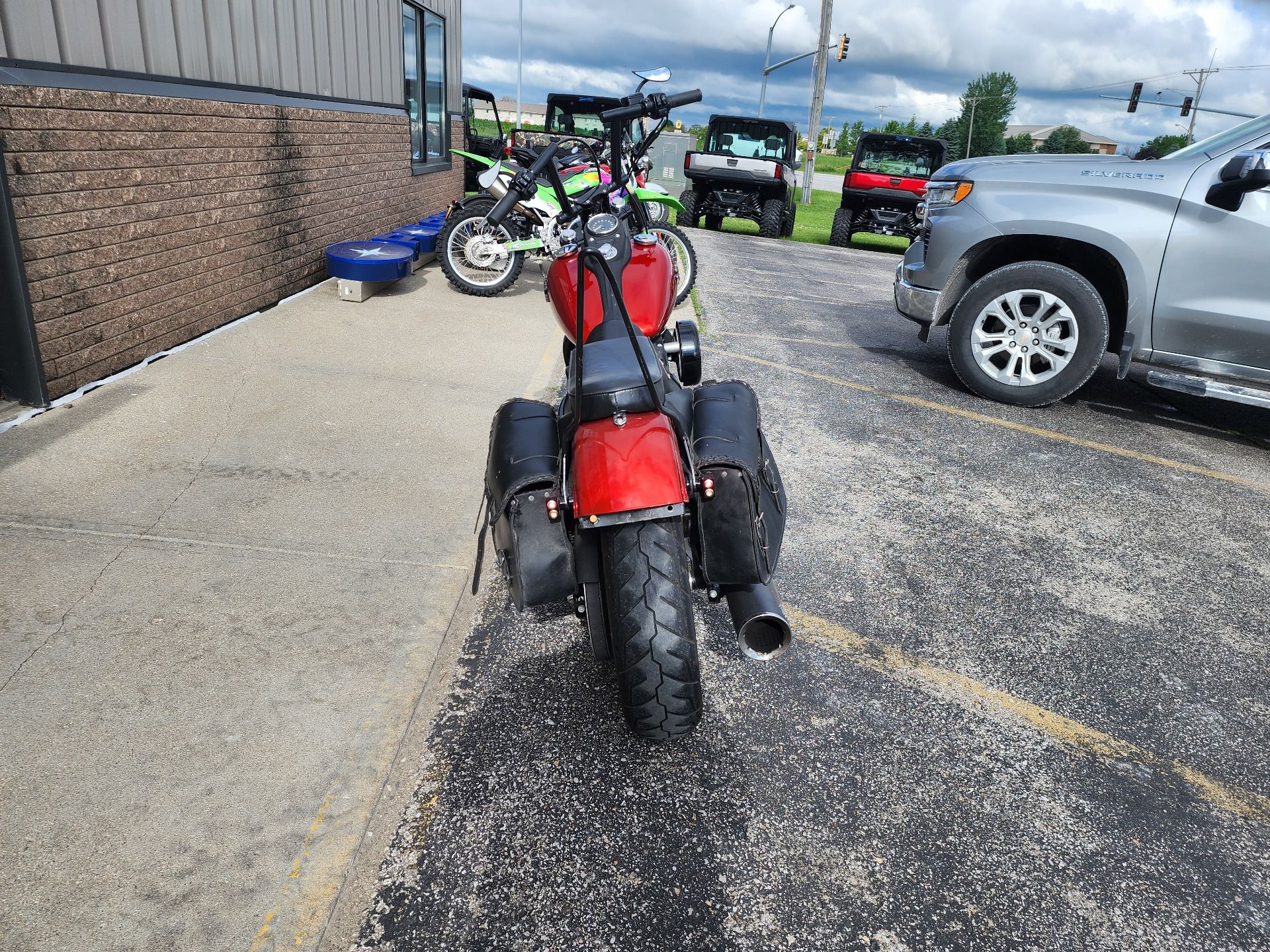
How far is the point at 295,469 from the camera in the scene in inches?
158

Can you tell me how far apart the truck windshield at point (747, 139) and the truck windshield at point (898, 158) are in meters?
1.72

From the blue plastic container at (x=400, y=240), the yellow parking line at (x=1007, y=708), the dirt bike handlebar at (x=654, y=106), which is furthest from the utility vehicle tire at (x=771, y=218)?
the yellow parking line at (x=1007, y=708)

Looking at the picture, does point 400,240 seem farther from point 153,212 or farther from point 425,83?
point 425,83

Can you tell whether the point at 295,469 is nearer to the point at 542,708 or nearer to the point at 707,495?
the point at 542,708

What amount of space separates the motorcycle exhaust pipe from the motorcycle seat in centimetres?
59

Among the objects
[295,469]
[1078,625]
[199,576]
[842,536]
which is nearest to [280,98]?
[295,469]

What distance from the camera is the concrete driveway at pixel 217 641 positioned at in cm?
193

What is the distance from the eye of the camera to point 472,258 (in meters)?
8.14

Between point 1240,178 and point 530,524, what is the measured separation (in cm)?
489

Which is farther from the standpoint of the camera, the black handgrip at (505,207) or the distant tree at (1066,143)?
the distant tree at (1066,143)

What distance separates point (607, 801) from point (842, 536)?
200 centimetres

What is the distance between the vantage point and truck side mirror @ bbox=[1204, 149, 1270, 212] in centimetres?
475

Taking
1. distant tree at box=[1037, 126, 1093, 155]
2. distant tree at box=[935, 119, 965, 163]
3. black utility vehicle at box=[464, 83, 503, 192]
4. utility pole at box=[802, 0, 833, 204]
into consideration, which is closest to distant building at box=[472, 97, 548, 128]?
black utility vehicle at box=[464, 83, 503, 192]

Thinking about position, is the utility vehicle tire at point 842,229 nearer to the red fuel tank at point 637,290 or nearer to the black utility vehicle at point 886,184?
the black utility vehicle at point 886,184
